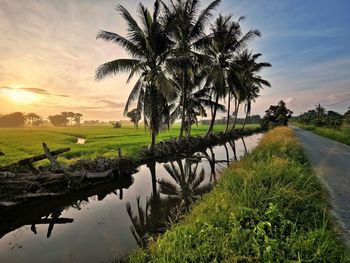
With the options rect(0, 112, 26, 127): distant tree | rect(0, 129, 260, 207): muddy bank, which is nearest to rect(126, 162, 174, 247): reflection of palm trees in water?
rect(0, 129, 260, 207): muddy bank

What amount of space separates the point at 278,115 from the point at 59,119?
12079 cm

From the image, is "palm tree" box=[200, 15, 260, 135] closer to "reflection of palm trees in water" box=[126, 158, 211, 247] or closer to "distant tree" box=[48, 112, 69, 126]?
"reflection of palm trees in water" box=[126, 158, 211, 247]

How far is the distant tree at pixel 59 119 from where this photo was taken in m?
127

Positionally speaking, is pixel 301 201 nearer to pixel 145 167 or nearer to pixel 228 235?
pixel 228 235

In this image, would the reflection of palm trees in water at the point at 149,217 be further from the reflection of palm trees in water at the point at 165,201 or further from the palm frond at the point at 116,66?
the palm frond at the point at 116,66

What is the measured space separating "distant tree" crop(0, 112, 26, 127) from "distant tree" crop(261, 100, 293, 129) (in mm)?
113759

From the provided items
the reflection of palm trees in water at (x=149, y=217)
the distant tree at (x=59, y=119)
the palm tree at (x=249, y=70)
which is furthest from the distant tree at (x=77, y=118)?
the reflection of palm trees in water at (x=149, y=217)

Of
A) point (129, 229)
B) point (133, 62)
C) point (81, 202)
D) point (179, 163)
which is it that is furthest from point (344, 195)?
point (133, 62)

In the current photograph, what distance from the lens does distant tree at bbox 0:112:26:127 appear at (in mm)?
102500

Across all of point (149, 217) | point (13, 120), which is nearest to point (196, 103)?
point (149, 217)

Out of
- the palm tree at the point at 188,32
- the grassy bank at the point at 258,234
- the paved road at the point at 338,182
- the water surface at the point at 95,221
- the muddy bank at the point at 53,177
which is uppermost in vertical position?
the palm tree at the point at 188,32

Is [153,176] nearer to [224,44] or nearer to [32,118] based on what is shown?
[224,44]

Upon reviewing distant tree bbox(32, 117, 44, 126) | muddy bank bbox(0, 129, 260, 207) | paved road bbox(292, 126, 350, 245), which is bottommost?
muddy bank bbox(0, 129, 260, 207)

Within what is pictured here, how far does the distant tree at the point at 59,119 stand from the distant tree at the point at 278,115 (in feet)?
385
